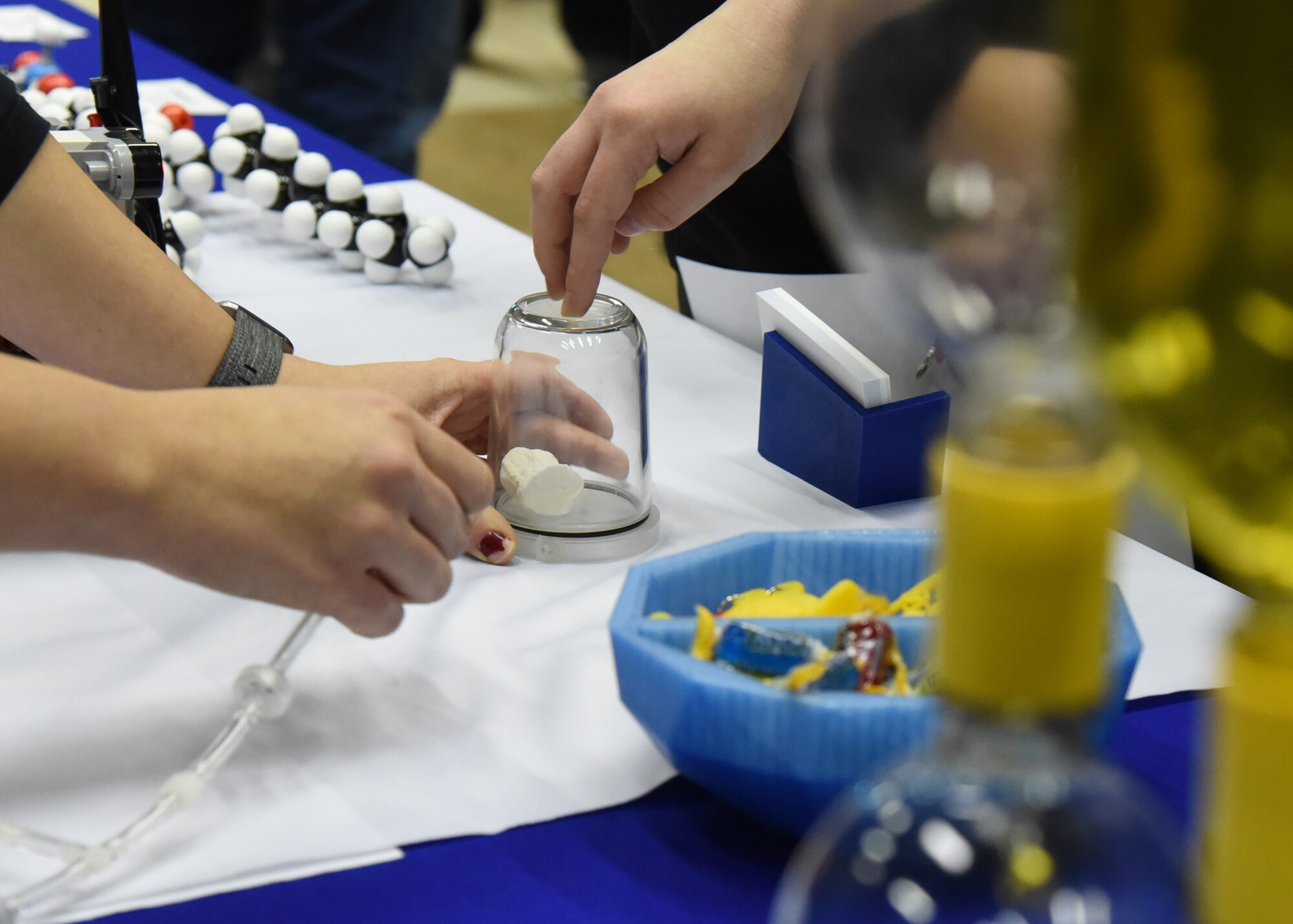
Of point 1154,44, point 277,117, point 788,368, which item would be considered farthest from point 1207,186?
point 277,117

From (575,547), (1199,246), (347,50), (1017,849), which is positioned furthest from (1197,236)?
(347,50)

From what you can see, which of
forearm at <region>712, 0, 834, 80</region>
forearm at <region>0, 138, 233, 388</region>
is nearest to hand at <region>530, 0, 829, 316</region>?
forearm at <region>712, 0, 834, 80</region>

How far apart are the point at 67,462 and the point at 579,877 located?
0.25 metres

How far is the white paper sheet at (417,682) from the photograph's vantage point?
1.84 feet

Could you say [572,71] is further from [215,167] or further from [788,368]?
[788,368]

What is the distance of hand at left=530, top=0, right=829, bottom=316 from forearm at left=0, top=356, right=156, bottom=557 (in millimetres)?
394

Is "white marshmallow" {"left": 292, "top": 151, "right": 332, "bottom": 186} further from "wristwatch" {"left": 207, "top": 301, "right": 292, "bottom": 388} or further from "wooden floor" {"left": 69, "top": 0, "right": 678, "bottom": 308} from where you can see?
"wooden floor" {"left": 69, "top": 0, "right": 678, "bottom": 308}

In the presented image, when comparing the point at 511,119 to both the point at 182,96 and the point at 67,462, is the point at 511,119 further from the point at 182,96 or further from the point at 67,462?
the point at 67,462

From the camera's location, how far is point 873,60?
0.22 meters

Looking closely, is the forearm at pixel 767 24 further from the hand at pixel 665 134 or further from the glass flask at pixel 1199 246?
the glass flask at pixel 1199 246

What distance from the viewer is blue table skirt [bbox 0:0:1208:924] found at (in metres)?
0.50

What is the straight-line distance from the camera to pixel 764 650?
20.5 inches

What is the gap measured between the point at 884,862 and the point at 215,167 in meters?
1.35

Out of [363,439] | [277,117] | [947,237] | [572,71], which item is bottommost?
[572,71]
